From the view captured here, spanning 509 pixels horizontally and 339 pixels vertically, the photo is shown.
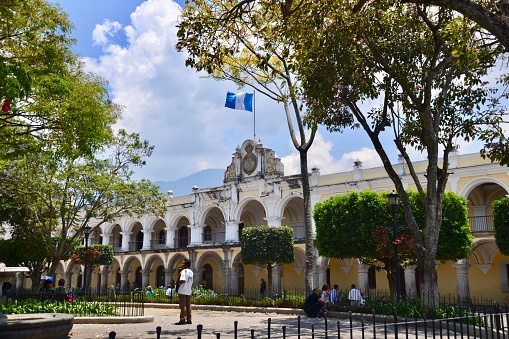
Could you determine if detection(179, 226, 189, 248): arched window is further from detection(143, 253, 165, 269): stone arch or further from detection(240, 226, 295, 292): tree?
detection(240, 226, 295, 292): tree

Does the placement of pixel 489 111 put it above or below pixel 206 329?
above

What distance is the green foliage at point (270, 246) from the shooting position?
74.3ft

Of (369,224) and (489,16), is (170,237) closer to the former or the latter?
(369,224)

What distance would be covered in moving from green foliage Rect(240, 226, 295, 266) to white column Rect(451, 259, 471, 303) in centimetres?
773

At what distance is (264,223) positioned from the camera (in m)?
31.6

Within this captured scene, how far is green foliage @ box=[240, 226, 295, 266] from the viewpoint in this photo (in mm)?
22656

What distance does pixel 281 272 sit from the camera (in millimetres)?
28844

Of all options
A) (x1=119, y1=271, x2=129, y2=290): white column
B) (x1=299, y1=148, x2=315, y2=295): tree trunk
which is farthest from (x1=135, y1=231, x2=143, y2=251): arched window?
(x1=299, y1=148, x2=315, y2=295): tree trunk

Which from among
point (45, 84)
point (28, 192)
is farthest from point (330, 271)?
point (45, 84)

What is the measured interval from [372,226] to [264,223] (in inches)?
533

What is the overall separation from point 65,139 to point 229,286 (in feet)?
68.1

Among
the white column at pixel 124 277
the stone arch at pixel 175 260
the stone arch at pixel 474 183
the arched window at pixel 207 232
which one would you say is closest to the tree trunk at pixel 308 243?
the stone arch at pixel 474 183

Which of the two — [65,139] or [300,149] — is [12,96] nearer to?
[65,139]

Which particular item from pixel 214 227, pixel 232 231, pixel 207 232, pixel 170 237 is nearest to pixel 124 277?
pixel 170 237
